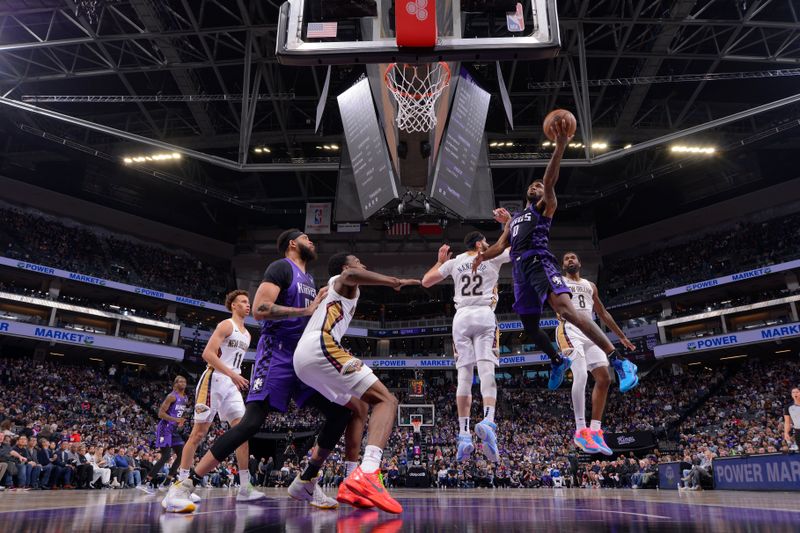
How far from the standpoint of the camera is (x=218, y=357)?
6023 millimetres

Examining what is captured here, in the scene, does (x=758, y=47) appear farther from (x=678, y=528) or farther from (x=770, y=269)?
(x=678, y=528)

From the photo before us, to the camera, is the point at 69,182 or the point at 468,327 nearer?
the point at 468,327

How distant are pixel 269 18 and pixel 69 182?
20061 mm

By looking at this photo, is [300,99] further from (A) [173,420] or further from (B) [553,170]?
(B) [553,170]

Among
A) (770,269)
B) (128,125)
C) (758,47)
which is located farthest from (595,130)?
(128,125)

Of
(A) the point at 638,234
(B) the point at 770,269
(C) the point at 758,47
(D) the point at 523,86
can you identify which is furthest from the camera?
(A) the point at 638,234

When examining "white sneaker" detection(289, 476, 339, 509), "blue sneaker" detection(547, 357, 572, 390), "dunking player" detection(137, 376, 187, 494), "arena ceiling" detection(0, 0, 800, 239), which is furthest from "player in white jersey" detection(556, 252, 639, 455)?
"arena ceiling" detection(0, 0, 800, 239)

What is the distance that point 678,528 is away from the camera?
2676 millimetres

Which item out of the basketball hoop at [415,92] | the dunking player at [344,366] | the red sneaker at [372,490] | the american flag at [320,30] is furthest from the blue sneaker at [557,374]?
the basketball hoop at [415,92]

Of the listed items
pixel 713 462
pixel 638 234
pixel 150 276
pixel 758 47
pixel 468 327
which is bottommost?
pixel 713 462

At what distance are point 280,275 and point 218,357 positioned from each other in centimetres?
199

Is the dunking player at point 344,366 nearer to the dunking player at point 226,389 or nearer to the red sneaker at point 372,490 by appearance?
the red sneaker at point 372,490

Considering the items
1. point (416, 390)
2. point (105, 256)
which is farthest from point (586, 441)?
point (105, 256)

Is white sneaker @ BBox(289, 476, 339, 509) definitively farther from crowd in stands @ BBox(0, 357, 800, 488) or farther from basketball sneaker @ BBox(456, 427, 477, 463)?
crowd in stands @ BBox(0, 357, 800, 488)
